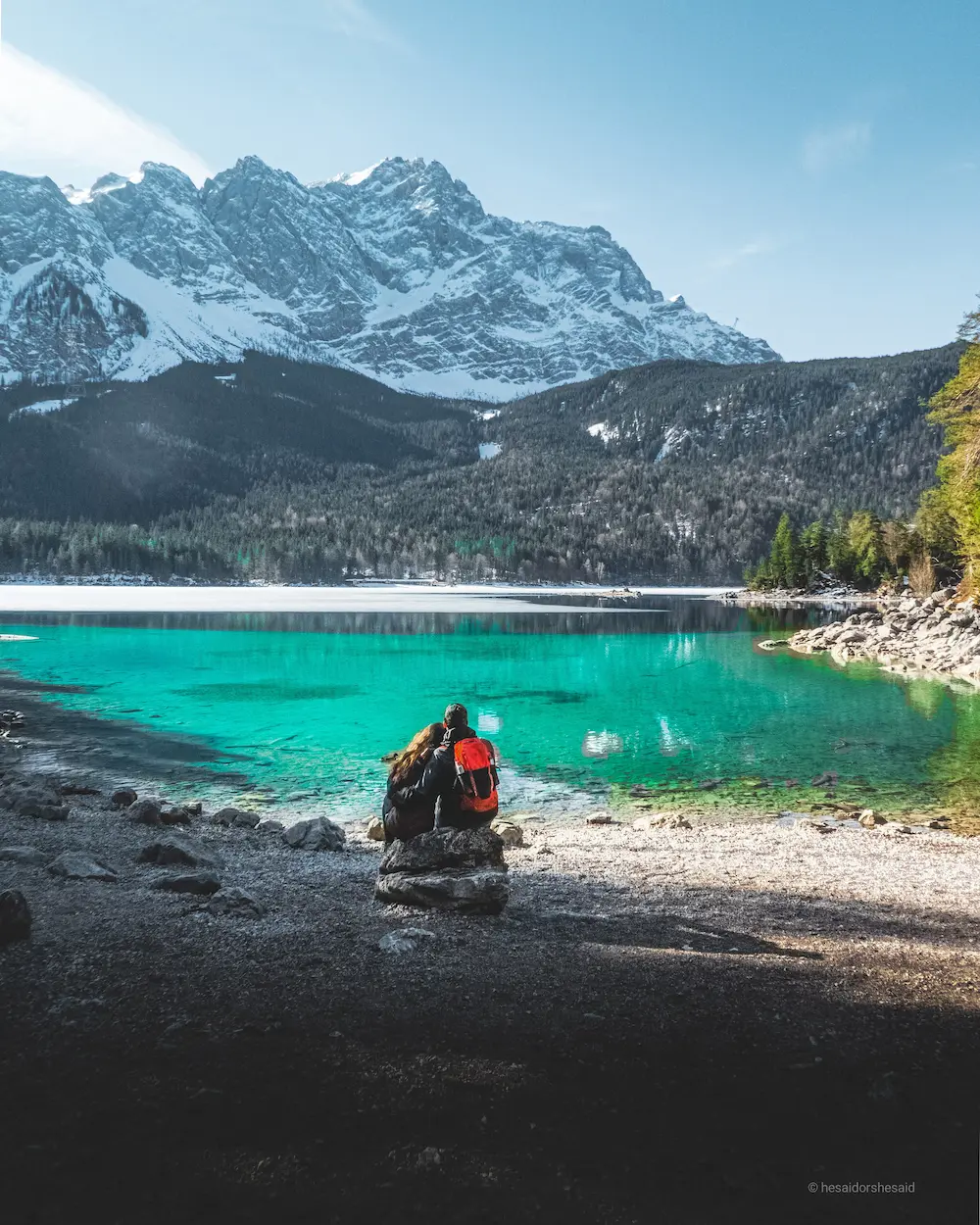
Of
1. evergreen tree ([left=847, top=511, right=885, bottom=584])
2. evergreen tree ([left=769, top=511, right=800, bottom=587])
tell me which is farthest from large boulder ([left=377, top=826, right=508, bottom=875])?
evergreen tree ([left=769, top=511, right=800, bottom=587])

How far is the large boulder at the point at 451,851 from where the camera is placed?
795cm

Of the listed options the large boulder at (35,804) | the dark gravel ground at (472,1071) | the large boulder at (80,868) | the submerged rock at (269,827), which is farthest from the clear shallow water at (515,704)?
the dark gravel ground at (472,1071)

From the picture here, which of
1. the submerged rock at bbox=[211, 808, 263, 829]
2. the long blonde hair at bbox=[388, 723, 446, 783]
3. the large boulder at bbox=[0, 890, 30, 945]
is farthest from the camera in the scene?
the submerged rock at bbox=[211, 808, 263, 829]

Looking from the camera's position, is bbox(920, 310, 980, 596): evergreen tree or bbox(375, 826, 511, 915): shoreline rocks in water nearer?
bbox(375, 826, 511, 915): shoreline rocks in water

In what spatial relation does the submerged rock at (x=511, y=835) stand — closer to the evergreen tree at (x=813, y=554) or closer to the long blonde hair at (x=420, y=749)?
the long blonde hair at (x=420, y=749)

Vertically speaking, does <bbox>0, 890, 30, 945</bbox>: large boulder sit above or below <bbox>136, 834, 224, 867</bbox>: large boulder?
above

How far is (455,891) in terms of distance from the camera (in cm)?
772

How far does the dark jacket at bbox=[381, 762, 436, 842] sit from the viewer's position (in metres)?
7.91

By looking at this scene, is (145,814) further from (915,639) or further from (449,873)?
(915,639)

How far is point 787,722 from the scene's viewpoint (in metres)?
23.9

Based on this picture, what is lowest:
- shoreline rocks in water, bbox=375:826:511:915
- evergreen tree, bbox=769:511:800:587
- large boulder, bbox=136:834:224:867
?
large boulder, bbox=136:834:224:867

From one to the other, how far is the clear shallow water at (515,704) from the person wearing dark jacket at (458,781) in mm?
7499

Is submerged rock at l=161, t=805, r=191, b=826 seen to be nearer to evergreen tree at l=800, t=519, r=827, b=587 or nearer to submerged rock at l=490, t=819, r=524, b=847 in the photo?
submerged rock at l=490, t=819, r=524, b=847

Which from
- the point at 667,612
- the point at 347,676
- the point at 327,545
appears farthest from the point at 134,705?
the point at 327,545
